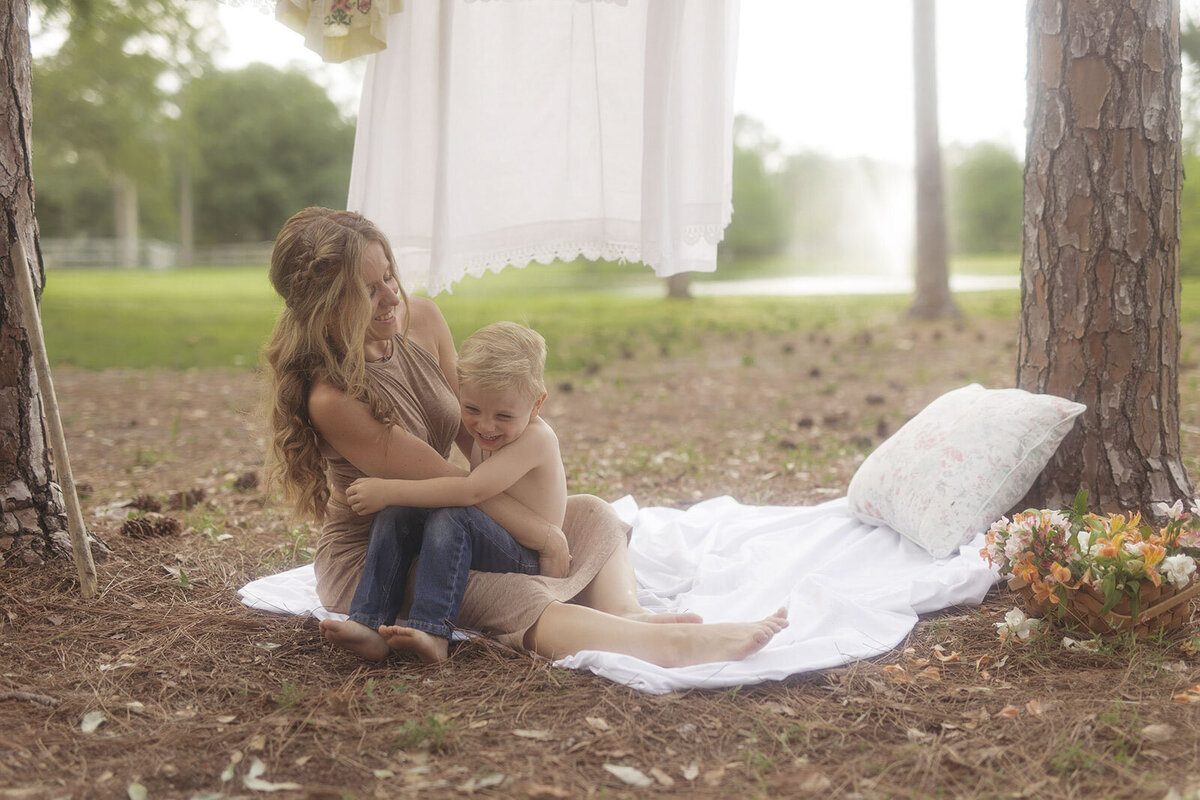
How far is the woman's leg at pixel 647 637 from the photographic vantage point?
225 centimetres

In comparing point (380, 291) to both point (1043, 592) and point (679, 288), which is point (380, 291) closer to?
point (1043, 592)

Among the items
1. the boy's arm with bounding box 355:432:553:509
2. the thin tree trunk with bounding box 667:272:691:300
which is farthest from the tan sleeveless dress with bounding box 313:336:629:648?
the thin tree trunk with bounding box 667:272:691:300

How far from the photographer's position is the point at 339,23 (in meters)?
2.71

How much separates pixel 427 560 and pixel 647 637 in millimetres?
557

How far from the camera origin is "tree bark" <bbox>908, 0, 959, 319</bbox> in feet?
30.7

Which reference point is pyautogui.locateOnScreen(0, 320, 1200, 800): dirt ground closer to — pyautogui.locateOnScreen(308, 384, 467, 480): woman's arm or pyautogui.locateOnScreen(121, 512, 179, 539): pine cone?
pyautogui.locateOnScreen(121, 512, 179, 539): pine cone

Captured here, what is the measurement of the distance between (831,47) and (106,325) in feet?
57.0

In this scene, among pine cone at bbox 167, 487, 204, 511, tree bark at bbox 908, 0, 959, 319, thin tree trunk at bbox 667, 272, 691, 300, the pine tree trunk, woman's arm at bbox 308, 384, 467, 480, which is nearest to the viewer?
woman's arm at bbox 308, 384, 467, 480

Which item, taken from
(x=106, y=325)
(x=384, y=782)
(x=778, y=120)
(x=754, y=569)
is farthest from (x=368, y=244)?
(x=778, y=120)

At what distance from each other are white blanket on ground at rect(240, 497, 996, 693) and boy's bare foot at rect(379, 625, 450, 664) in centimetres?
29

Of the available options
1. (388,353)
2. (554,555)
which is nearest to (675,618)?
(554,555)

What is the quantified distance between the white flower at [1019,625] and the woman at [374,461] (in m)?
0.57

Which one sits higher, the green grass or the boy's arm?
the green grass

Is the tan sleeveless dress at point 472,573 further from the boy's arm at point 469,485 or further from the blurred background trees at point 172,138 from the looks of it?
the blurred background trees at point 172,138
